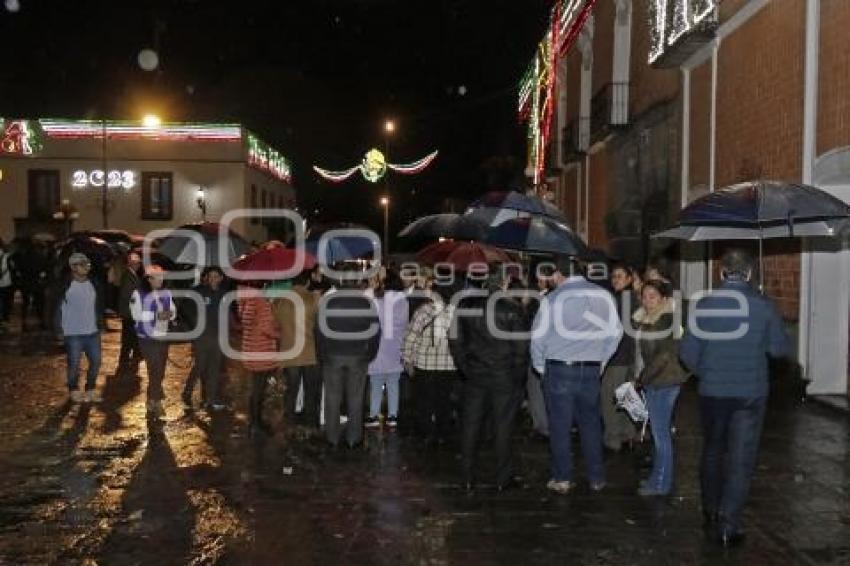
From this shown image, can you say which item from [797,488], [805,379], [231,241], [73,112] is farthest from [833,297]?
[73,112]

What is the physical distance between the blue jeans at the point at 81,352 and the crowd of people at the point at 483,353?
0.06 ft

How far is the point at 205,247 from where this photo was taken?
11109 millimetres

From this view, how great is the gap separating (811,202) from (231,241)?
21.5ft

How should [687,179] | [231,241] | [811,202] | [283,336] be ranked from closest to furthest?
[811,202], [283,336], [231,241], [687,179]

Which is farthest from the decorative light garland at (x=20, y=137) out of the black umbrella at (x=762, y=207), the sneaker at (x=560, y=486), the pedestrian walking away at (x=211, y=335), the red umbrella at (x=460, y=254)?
the black umbrella at (x=762, y=207)

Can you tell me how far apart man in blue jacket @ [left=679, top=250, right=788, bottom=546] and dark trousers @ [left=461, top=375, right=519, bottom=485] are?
1771mm

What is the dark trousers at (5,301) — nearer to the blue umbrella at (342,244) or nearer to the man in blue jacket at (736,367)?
the blue umbrella at (342,244)

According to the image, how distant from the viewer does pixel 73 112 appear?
52781mm

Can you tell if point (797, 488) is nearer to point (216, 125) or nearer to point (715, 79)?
point (715, 79)

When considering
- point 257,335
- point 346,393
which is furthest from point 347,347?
point 257,335

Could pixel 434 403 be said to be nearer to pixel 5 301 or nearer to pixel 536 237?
Answer: pixel 536 237

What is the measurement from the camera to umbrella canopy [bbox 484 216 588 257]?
864 centimetres

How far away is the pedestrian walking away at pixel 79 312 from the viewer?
36.8 ft

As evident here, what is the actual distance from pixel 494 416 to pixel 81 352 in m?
5.81
